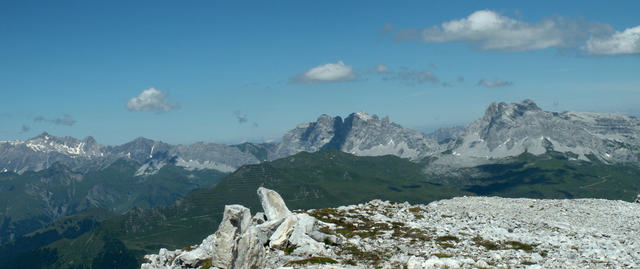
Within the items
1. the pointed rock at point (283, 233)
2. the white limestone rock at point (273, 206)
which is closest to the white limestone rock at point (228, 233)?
the pointed rock at point (283, 233)

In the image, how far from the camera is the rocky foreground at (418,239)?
47062 millimetres

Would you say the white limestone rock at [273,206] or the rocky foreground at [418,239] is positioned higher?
the white limestone rock at [273,206]

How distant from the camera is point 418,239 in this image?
6181cm

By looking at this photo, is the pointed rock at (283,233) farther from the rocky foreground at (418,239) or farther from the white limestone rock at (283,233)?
the rocky foreground at (418,239)

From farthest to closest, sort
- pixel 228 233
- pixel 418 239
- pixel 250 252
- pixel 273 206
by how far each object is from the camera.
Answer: pixel 273 206 < pixel 418 239 < pixel 228 233 < pixel 250 252

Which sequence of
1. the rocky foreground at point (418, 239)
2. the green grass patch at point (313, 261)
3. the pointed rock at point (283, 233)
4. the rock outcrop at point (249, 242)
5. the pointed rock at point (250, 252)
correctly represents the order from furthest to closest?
the pointed rock at point (283, 233) → the green grass patch at point (313, 261) → the rocky foreground at point (418, 239) → the rock outcrop at point (249, 242) → the pointed rock at point (250, 252)

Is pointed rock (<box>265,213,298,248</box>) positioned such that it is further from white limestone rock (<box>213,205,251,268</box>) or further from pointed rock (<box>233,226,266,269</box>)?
pointed rock (<box>233,226,266,269</box>)

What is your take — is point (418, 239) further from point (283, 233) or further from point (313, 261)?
point (313, 261)

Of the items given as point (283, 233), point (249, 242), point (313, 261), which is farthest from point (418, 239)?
point (249, 242)

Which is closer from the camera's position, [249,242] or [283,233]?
[249,242]

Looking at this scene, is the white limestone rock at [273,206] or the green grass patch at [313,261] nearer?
the green grass patch at [313,261]

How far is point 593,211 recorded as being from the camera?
276ft

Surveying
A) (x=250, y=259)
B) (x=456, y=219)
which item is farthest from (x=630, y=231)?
(x=250, y=259)

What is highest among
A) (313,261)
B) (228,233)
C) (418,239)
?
(228,233)
